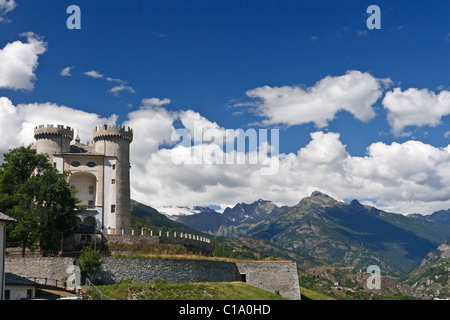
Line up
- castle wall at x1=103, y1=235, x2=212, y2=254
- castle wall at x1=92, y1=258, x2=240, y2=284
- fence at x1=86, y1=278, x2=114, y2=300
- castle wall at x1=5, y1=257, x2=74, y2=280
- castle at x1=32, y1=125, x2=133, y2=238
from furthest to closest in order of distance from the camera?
castle at x1=32, y1=125, x2=133, y2=238 < castle wall at x1=103, y1=235, x2=212, y2=254 < castle wall at x1=92, y1=258, x2=240, y2=284 < castle wall at x1=5, y1=257, x2=74, y2=280 < fence at x1=86, y1=278, x2=114, y2=300

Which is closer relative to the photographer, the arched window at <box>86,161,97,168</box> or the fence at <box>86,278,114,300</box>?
the fence at <box>86,278,114,300</box>

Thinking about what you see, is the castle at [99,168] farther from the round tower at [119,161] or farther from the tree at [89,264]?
the tree at [89,264]

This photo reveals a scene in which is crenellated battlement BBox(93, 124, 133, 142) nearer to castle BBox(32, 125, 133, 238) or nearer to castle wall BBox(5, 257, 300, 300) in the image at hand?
castle BBox(32, 125, 133, 238)

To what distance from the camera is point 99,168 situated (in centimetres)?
7844

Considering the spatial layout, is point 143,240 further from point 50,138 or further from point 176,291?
point 50,138

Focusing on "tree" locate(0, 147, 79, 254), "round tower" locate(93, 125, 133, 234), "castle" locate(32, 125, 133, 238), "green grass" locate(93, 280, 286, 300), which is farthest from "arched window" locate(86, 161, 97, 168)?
"green grass" locate(93, 280, 286, 300)

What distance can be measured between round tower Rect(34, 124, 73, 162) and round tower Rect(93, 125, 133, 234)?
5.12m

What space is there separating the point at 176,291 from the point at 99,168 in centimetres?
3113

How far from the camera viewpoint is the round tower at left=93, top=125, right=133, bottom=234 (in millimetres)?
77213

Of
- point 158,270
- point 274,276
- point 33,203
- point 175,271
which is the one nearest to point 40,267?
point 33,203

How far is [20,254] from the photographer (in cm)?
6003
